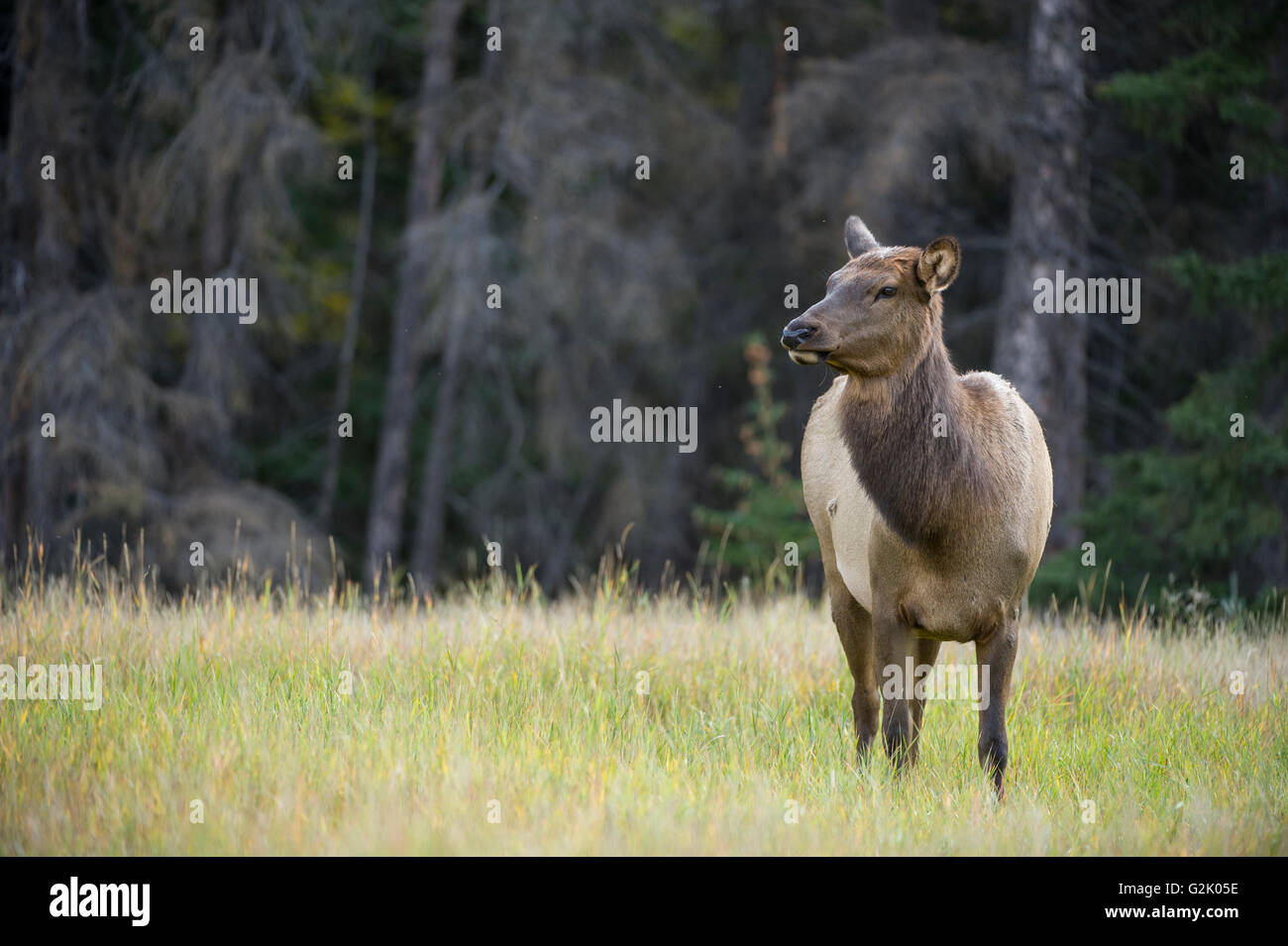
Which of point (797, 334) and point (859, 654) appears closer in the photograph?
point (797, 334)

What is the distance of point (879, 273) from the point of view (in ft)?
16.5

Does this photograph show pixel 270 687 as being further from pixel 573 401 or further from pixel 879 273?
pixel 573 401

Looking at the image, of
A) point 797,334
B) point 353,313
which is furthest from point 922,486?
point 353,313

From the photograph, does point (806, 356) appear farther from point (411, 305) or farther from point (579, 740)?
point (411, 305)

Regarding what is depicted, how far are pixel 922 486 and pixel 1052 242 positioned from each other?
848cm

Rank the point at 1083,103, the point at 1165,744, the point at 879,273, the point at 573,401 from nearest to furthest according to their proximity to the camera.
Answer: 1. the point at 879,273
2. the point at 1165,744
3. the point at 1083,103
4. the point at 573,401

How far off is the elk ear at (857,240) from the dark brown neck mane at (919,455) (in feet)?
2.02

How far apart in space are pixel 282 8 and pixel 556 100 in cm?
345

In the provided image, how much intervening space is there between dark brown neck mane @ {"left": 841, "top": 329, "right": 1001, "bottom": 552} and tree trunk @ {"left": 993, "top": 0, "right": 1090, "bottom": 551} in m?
7.44

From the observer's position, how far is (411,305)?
1661cm

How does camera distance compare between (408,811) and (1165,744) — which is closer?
(408,811)

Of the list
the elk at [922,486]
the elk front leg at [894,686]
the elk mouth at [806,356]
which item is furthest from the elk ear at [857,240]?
the elk front leg at [894,686]

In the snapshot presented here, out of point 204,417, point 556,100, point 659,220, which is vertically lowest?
point 204,417
